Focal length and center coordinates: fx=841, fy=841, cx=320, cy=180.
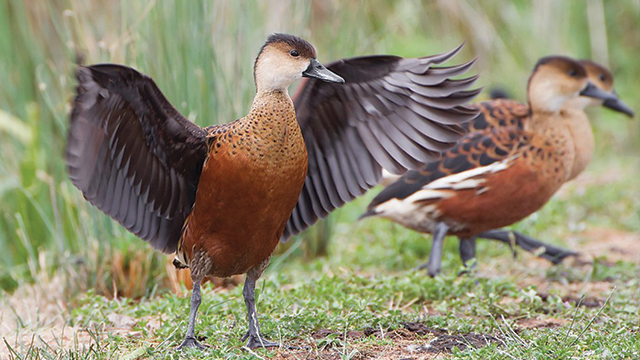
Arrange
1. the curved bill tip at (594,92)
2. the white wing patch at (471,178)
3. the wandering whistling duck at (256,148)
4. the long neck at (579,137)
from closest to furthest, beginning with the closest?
the wandering whistling duck at (256,148), the white wing patch at (471,178), the long neck at (579,137), the curved bill tip at (594,92)

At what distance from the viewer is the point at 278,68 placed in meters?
3.76

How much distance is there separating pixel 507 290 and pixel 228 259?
1687 millimetres

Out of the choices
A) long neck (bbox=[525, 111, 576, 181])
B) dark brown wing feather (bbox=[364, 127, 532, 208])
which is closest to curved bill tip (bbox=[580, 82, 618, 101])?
long neck (bbox=[525, 111, 576, 181])

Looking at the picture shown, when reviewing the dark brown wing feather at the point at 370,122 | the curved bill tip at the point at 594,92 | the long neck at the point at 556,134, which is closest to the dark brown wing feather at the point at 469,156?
the long neck at the point at 556,134

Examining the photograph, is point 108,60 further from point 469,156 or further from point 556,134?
point 556,134

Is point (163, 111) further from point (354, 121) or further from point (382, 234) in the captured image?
point (382, 234)

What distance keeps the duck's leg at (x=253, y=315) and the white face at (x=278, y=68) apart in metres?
0.86

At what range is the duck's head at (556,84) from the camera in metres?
5.86

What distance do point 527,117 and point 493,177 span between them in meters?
0.59

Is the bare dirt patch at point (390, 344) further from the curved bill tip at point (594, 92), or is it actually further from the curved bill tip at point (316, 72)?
the curved bill tip at point (594, 92)

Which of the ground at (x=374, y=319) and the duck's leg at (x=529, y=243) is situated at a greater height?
the ground at (x=374, y=319)

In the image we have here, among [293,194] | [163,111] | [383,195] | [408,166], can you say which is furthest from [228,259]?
[383,195]

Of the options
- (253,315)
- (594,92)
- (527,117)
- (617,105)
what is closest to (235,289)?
(253,315)

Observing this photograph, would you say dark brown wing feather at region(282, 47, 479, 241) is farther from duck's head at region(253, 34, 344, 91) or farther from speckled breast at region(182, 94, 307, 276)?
speckled breast at region(182, 94, 307, 276)
